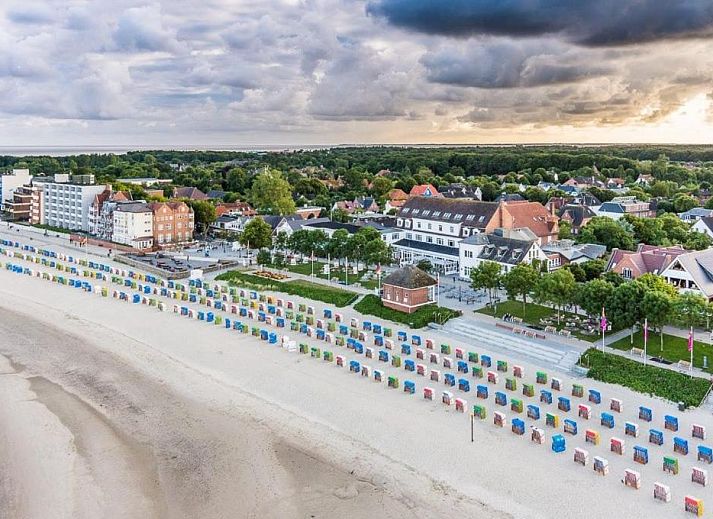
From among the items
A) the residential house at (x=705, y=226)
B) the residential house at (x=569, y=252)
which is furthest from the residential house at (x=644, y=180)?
the residential house at (x=569, y=252)

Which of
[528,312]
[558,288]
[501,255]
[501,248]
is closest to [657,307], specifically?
[558,288]

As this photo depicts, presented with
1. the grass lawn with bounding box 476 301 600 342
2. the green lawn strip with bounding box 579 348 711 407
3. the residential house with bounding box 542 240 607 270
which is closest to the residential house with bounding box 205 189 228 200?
the residential house with bounding box 542 240 607 270

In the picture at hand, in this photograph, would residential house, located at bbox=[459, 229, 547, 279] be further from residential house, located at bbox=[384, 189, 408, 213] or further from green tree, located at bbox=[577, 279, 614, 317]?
residential house, located at bbox=[384, 189, 408, 213]

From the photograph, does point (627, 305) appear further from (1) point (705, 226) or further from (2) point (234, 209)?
(2) point (234, 209)

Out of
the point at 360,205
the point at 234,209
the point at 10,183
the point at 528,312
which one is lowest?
the point at 528,312

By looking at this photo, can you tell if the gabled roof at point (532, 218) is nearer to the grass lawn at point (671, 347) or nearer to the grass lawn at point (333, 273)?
the grass lawn at point (333, 273)
